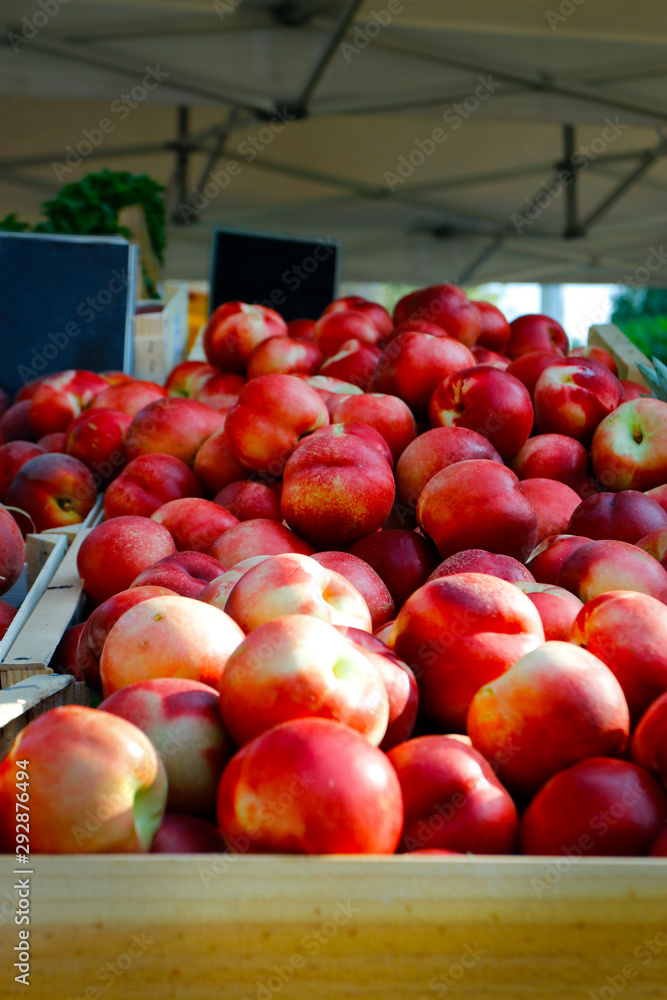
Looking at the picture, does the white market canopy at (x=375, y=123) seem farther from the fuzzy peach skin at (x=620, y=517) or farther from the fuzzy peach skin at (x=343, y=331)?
the fuzzy peach skin at (x=620, y=517)

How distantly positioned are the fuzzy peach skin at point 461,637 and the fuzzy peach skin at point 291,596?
90 mm

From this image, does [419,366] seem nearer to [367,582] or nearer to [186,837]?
[367,582]

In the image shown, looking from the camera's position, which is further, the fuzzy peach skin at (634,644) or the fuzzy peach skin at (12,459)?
the fuzzy peach skin at (12,459)

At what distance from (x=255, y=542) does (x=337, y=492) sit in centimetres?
17

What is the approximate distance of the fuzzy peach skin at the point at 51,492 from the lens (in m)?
2.05

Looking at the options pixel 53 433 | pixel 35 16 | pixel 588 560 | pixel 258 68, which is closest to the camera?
pixel 588 560

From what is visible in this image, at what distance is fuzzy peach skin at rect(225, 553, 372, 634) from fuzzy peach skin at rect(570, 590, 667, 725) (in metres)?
0.31

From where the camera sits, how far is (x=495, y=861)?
0.74 metres

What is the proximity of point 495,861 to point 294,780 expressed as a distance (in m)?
0.18

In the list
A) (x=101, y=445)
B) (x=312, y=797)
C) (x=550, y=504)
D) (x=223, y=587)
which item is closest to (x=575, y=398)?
(x=550, y=504)

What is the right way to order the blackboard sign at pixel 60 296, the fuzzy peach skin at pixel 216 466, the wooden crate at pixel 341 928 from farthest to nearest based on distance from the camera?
the blackboard sign at pixel 60 296
the fuzzy peach skin at pixel 216 466
the wooden crate at pixel 341 928

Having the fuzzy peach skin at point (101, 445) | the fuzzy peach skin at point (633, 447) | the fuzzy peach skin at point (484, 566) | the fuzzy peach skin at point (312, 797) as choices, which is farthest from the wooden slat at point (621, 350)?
the fuzzy peach skin at point (312, 797)

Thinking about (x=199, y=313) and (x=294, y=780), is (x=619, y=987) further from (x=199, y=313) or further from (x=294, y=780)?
(x=199, y=313)

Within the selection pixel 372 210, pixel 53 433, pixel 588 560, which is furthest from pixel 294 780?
pixel 372 210
